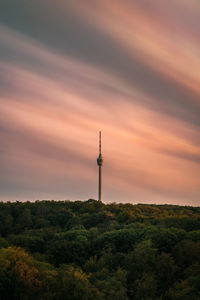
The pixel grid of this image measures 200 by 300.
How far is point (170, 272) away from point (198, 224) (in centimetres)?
3017

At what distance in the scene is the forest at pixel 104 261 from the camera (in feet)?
223

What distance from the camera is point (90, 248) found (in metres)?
99.6

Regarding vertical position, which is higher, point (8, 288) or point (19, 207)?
point (19, 207)

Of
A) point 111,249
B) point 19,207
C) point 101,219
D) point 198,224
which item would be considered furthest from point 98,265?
point 19,207

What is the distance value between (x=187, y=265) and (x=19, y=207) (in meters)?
90.2

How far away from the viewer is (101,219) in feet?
441

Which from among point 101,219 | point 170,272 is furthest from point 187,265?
point 101,219

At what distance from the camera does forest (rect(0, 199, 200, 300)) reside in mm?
68062

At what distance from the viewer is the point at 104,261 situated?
87938mm

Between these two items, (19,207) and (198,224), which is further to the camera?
(19,207)

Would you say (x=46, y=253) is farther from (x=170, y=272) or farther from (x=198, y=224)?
(x=198, y=224)

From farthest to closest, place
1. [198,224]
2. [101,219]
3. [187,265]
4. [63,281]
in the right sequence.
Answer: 1. [101,219]
2. [198,224]
3. [187,265]
4. [63,281]

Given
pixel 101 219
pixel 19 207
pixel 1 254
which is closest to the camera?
pixel 1 254

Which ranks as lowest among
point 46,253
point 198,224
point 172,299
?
point 172,299
